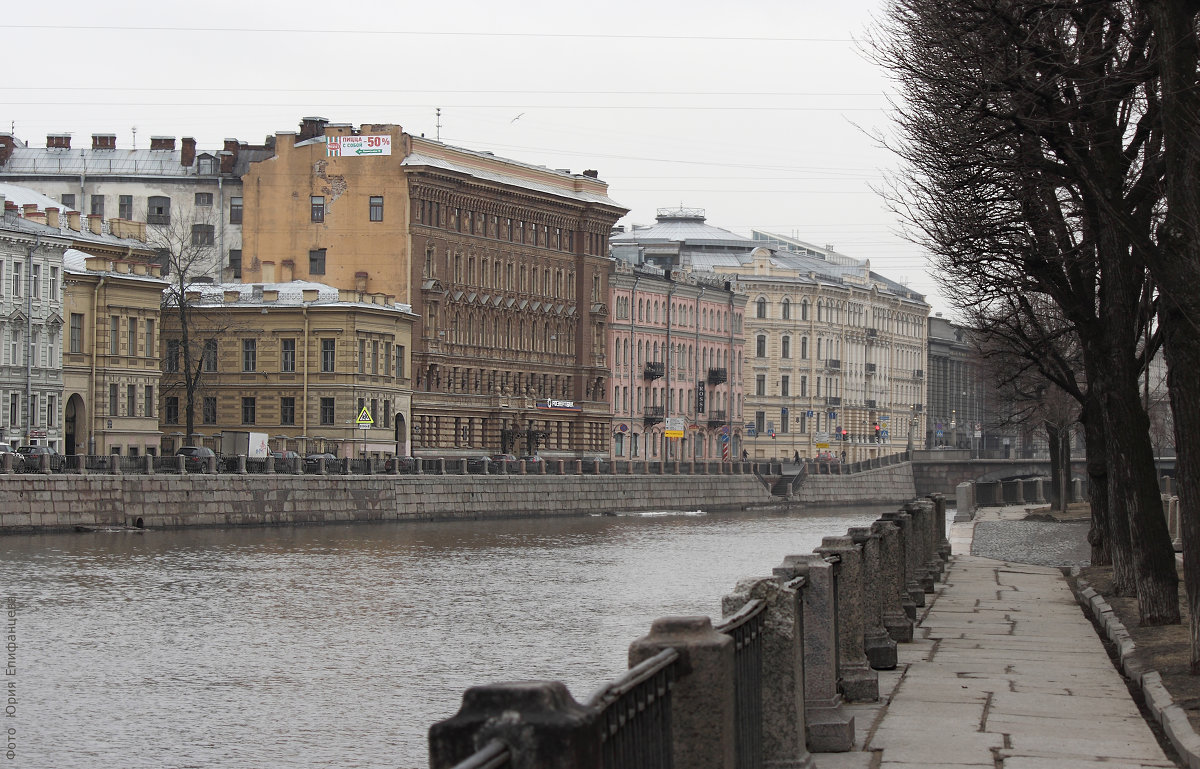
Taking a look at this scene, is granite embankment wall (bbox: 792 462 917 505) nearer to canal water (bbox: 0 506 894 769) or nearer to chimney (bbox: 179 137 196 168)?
chimney (bbox: 179 137 196 168)

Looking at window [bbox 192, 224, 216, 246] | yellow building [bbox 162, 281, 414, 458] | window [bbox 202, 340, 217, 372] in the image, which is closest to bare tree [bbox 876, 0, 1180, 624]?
yellow building [bbox 162, 281, 414, 458]

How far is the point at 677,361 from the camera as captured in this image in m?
130

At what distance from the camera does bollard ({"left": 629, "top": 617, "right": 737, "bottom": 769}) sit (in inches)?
340

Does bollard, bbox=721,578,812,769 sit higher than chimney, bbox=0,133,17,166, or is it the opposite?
chimney, bbox=0,133,17,166

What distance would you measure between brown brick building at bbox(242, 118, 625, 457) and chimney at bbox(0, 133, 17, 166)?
15727 millimetres

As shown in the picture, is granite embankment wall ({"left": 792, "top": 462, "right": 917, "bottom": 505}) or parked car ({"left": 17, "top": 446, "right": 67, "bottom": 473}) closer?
parked car ({"left": 17, "top": 446, "right": 67, "bottom": 473})

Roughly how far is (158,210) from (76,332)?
95.7ft

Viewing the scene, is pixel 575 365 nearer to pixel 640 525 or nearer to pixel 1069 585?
pixel 640 525

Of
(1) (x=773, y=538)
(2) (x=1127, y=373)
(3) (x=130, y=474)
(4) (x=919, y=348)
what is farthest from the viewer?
(4) (x=919, y=348)

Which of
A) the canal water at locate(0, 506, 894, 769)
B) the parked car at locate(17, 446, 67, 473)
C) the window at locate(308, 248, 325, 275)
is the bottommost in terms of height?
the canal water at locate(0, 506, 894, 769)

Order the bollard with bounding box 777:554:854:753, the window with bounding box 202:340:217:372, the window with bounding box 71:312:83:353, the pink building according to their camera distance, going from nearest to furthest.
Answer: the bollard with bounding box 777:554:854:753, the window with bounding box 71:312:83:353, the window with bounding box 202:340:217:372, the pink building

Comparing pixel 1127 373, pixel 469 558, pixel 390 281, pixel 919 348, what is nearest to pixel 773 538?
pixel 469 558

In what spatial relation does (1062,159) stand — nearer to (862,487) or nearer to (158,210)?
(158,210)

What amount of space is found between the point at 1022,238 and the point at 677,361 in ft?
330
